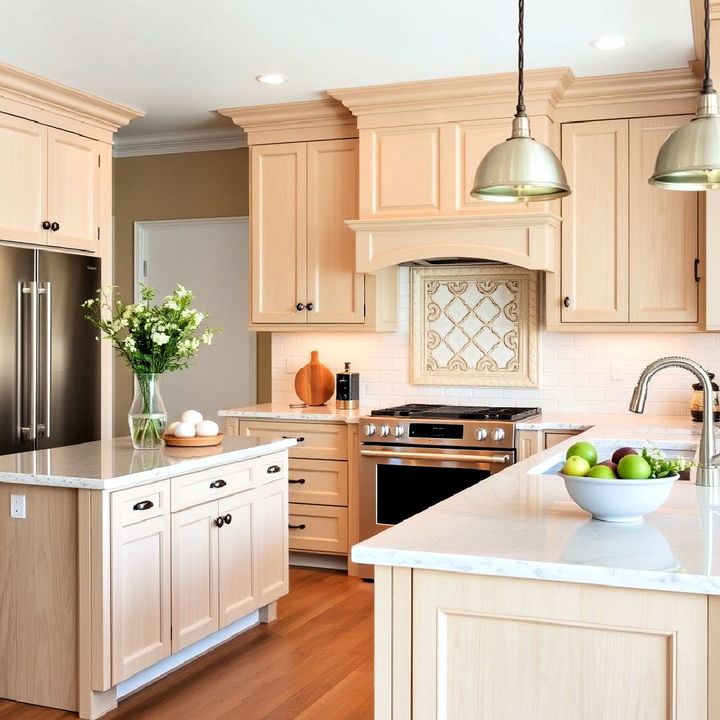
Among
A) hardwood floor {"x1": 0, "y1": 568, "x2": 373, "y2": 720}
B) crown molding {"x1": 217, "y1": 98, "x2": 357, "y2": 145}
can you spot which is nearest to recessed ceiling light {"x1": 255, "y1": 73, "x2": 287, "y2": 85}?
crown molding {"x1": 217, "y1": 98, "x2": 357, "y2": 145}

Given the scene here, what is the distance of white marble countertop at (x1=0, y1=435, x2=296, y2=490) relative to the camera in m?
3.33

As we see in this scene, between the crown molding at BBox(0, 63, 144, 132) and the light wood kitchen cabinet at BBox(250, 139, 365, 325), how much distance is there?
84 centimetres

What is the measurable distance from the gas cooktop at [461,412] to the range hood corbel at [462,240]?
0.80m

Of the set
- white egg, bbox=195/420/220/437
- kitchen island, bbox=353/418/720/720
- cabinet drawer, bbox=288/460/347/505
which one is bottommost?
cabinet drawer, bbox=288/460/347/505

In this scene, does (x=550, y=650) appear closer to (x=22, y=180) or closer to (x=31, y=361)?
(x=31, y=361)

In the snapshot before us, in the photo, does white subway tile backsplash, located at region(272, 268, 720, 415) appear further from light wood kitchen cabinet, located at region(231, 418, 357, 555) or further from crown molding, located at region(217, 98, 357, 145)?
crown molding, located at region(217, 98, 357, 145)

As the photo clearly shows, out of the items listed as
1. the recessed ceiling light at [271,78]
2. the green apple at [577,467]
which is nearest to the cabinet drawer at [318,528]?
the recessed ceiling light at [271,78]

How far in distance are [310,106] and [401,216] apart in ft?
2.91

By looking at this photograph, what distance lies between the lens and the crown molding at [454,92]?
198 inches

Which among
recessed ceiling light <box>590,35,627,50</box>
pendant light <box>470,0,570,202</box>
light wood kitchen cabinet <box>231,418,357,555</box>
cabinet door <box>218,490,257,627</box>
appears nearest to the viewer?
pendant light <box>470,0,570,202</box>

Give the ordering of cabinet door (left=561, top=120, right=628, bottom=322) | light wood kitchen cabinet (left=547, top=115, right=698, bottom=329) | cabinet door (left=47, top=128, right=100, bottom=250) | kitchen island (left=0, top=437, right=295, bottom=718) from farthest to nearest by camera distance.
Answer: cabinet door (left=47, top=128, right=100, bottom=250), cabinet door (left=561, top=120, right=628, bottom=322), light wood kitchen cabinet (left=547, top=115, right=698, bottom=329), kitchen island (left=0, top=437, right=295, bottom=718)

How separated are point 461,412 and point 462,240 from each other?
958mm

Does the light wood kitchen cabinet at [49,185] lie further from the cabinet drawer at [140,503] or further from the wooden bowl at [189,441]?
the cabinet drawer at [140,503]

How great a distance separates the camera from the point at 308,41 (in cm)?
446
